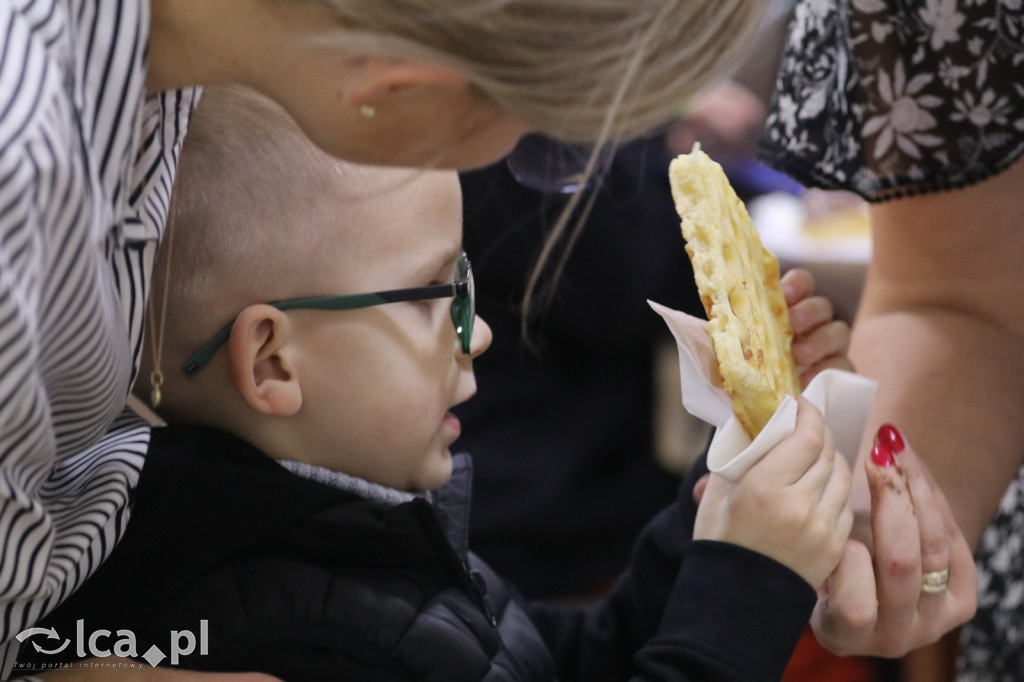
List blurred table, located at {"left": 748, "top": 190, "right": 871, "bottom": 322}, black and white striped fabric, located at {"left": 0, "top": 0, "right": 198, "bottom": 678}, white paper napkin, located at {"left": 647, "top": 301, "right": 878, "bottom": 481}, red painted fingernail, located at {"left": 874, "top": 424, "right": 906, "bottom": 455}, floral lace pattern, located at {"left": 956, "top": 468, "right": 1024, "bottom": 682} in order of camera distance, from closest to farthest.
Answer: black and white striped fabric, located at {"left": 0, "top": 0, "right": 198, "bottom": 678} → white paper napkin, located at {"left": 647, "top": 301, "right": 878, "bottom": 481} → red painted fingernail, located at {"left": 874, "top": 424, "right": 906, "bottom": 455} → floral lace pattern, located at {"left": 956, "top": 468, "right": 1024, "bottom": 682} → blurred table, located at {"left": 748, "top": 190, "right": 871, "bottom": 322}

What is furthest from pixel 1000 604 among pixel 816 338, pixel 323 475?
pixel 323 475

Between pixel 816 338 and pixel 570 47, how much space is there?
1.87ft

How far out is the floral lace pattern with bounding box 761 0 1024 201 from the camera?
103 cm

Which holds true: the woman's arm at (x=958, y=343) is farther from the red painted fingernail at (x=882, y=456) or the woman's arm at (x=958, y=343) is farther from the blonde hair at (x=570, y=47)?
the blonde hair at (x=570, y=47)

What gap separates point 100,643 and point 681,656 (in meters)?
0.52

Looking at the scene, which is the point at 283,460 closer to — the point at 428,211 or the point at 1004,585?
the point at 428,211

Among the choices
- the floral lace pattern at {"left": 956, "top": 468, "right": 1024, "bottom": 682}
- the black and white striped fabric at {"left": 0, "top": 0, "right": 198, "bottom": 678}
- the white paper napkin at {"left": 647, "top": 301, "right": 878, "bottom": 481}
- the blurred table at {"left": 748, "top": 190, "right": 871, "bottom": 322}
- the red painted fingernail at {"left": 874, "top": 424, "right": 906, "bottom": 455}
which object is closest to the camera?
the black and white striped fabric at {"left": 0, "top": 0, "right": 198, "bottom": 678}

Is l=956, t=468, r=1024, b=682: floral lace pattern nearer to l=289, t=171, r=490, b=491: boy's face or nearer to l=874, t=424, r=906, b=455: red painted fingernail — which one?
l=874, t=424, r=906, b=455: red painted fingernail

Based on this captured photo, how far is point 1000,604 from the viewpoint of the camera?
111cm

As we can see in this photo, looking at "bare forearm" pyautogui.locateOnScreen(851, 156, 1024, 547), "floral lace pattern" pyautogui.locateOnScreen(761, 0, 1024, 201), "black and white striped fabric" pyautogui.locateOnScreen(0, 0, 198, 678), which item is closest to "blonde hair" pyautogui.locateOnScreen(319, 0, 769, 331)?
"black and white striped fabric" pyautogui.locateOnScreen(0, 0, 198, 678)

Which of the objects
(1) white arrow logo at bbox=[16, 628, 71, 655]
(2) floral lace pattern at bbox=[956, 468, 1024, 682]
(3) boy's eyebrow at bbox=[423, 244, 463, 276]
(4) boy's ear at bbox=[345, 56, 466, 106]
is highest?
(4) boy's ear at bbox=[345, 56, 466, 106]

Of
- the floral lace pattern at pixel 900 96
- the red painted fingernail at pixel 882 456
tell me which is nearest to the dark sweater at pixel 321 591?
the red painted fingernail at pixel 882 456

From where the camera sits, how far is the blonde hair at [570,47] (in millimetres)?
674

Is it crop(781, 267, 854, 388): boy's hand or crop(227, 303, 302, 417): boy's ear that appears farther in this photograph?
crop(781, 267, 854, 388): boy's hand
